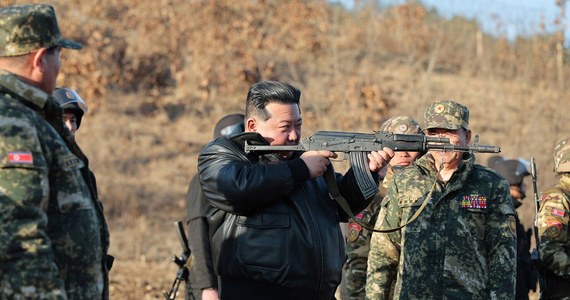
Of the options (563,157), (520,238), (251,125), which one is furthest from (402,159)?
(251,125)

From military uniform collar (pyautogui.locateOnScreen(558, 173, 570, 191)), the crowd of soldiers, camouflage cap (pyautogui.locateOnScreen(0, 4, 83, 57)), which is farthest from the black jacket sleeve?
camouflage cap (pyautogui.locateOnScreen(0, 4, 83, 57))

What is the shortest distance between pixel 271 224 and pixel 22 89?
5.20 feet

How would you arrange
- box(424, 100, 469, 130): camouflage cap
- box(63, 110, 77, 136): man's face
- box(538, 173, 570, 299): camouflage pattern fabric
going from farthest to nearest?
box(538, 173, 570, 299): camouflage pattern fabric
box(63, 110, 77, 136): man's face
box(424, 100, 469, 130): camouflage cap

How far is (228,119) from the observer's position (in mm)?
7711

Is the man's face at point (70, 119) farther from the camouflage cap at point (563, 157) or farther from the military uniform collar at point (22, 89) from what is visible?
the camouflage cap at point (563, 157)

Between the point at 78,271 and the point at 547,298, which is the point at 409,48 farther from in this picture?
the point at 78,271

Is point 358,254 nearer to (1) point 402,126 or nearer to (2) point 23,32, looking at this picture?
(1) point 402,126

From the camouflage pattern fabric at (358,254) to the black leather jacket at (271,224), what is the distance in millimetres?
1826

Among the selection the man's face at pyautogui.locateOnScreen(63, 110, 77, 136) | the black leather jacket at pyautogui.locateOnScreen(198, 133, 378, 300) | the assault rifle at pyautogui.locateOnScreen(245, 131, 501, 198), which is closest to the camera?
the black leather jacket at pyautogui.locateOnScreen(198, 133, 378, 300)

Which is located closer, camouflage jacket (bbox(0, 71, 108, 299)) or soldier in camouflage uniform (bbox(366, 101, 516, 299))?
camouflage jacket (bbox(0, 71, 108, 299))

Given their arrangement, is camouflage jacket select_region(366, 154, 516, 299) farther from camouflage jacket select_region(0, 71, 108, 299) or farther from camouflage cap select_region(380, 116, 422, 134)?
camouflage jacket select_region(0, 71, 108, 299)

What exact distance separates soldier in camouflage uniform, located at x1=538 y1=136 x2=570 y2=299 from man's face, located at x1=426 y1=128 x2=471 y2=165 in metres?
0.86

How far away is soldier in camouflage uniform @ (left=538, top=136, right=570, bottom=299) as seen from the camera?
20.5 feet

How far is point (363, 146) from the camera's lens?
16.9ft
